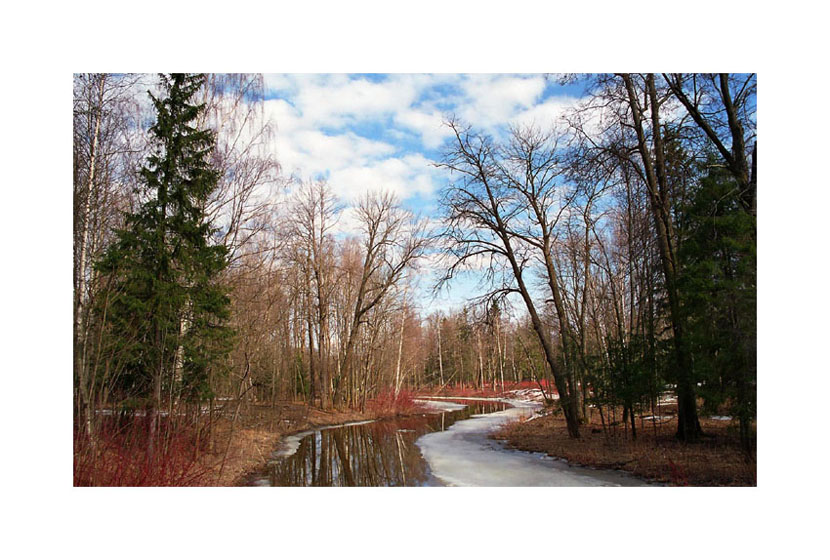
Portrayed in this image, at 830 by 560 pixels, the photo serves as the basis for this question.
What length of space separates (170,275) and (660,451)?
19.5 ft

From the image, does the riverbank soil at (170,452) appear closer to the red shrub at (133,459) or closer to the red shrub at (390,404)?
the red shrub at (133,459)

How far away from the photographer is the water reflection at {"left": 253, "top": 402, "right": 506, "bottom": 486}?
4.69 m

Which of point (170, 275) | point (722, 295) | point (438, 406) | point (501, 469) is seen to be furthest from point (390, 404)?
point (722, 295)

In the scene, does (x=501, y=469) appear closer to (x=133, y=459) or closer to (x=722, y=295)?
(x=722, y=295)

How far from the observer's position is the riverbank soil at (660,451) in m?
4.02

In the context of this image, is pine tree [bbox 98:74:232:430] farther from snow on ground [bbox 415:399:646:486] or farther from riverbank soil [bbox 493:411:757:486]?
riverbank soil [bbox 493:411:757:486]

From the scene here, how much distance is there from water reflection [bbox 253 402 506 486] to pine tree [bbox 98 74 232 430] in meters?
1.45

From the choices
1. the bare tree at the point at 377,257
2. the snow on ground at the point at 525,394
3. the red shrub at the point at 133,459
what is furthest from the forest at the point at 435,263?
the snow on ground at the point at 525,394

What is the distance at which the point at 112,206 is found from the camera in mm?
4770

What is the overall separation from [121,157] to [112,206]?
69 centimetres

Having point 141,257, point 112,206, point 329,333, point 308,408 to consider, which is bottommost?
point 308,408

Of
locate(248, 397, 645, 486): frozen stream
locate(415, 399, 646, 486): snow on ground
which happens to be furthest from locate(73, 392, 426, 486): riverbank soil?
locate(415, 399, 646, 486): snow on ground
